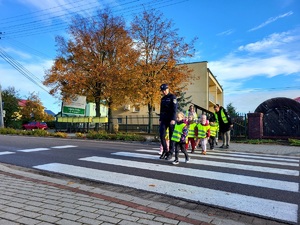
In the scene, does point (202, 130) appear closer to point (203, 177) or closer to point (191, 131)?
point (191, 131)

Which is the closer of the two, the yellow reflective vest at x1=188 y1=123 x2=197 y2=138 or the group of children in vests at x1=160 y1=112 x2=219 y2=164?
the group of children in vests at x1=160 y1=112 x2=219 y2=164

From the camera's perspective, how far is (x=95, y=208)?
12.7 ft

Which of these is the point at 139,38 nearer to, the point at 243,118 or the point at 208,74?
the point at 243,118

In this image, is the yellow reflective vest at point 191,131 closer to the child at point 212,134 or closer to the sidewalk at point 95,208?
the child at point 212,134

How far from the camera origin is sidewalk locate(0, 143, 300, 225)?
3467mm

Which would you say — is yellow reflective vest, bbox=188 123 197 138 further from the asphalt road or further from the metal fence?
the metal fence

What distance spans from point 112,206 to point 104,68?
73.7 feet

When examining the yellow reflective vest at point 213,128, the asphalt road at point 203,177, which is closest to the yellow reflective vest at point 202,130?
the yellow reflective vest at point 213,128

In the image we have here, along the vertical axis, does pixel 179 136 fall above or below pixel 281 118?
below

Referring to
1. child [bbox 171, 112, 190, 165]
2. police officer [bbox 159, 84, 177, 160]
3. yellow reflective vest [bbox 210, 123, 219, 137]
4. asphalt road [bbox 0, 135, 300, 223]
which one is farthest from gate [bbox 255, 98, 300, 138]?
child [bbox 171, 112, 190, 165]

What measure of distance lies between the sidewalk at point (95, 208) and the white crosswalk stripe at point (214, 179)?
0.29 m

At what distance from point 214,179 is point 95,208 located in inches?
107

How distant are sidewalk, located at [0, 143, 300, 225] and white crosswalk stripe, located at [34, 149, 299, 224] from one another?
29 centimetres

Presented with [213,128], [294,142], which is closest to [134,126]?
[294,142]
